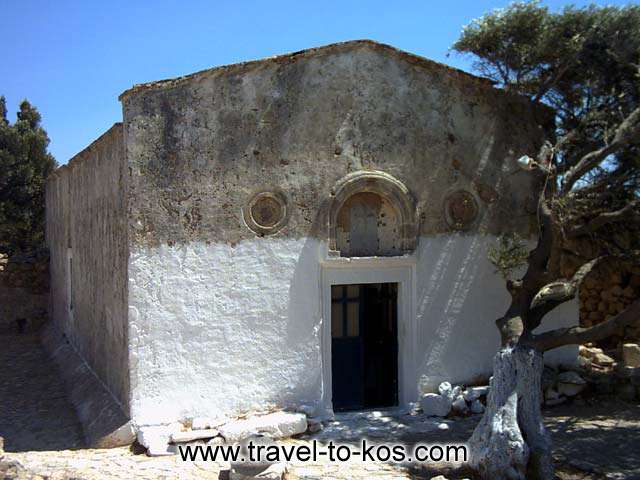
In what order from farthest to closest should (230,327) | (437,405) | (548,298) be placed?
(437,405) < (230,327) < (548,298)

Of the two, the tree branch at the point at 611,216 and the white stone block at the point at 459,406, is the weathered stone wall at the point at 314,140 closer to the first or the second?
the tree branch at the point at 611,216

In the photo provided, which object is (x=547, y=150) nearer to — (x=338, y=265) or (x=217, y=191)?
(x=338, y=265)

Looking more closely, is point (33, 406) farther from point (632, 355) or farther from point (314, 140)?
point (632, 355)

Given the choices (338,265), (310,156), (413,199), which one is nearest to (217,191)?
(310,156)

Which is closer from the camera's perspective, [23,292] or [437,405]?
[437,405]

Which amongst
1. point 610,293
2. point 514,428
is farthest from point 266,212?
point 610,293

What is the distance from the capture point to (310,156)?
8.42 meters

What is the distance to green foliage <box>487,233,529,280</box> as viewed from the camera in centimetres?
850

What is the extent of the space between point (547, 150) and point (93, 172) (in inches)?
279

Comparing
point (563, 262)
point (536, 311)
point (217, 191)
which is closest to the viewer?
point (536, 311)

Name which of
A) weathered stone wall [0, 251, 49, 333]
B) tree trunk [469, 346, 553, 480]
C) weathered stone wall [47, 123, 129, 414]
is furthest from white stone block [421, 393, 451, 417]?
weathered stone wall [0, 251, 49, 333]

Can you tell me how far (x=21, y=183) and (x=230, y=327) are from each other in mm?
16833

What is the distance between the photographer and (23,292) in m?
16.3

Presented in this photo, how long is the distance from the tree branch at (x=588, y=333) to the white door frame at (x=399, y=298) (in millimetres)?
2346
